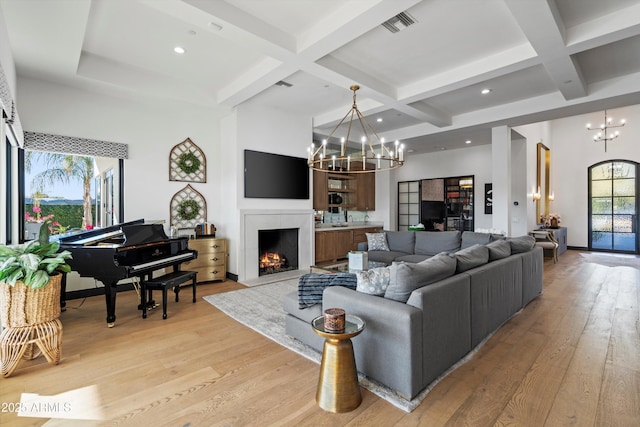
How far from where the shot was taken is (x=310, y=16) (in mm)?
2977

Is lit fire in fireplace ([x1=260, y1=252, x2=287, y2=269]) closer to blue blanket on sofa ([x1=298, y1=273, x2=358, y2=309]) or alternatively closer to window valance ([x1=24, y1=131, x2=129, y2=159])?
window valance ([x1=24, y1=131, x2=129, y2=159])

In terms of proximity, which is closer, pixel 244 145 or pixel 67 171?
pixel 67 171

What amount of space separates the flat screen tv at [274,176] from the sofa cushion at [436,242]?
2.41 metres

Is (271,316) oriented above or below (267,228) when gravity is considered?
below

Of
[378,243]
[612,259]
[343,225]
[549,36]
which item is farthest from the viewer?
[343,225]

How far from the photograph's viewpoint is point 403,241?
19.2 feet

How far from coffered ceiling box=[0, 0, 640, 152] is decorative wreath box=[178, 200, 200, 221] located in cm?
166

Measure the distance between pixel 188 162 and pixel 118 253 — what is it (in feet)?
7.87

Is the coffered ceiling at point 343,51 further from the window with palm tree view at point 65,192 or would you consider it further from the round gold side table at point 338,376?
the round gold side table at point 338,376

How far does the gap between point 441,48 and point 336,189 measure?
470cm

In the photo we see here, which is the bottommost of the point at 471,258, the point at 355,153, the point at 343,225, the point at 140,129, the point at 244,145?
the point at 471,258

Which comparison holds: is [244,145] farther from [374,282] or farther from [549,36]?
[549,36]

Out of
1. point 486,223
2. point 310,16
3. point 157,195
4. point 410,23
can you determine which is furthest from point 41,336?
point 486,223

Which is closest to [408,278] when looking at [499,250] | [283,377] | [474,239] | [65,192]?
[283,377]
